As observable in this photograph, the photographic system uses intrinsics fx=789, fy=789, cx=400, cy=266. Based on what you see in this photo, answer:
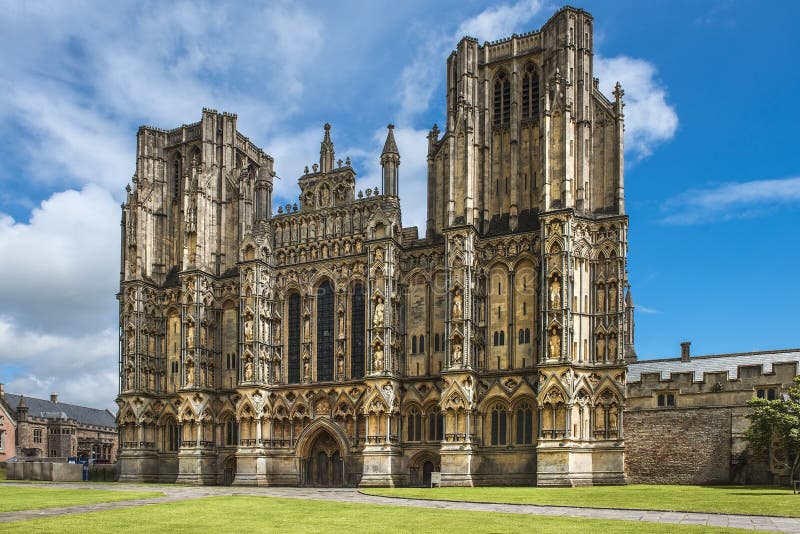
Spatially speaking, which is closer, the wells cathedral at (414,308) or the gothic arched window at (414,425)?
the wells cathedral at (414,308)

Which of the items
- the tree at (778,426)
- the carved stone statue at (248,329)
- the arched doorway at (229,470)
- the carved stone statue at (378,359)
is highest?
the carved stone statue at (248,329)

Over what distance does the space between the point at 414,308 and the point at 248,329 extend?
1370cm

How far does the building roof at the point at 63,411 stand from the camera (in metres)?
114

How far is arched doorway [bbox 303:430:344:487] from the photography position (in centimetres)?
5929

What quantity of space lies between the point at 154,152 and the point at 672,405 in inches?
1993

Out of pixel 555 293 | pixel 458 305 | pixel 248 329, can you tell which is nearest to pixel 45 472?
pixel 248 329

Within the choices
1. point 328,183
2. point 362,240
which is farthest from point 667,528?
point 328,183

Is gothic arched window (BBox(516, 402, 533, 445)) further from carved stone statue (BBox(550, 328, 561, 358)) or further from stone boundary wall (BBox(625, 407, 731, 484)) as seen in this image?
stone boundary wall (BBox(625, 407, 731, 484))

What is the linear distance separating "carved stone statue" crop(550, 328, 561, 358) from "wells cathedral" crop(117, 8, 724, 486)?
0.10 metres

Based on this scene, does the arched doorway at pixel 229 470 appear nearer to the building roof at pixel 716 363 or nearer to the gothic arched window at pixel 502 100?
the building roof at pixel 716 363

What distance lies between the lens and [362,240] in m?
61.1

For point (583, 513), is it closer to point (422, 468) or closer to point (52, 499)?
point (52, 499)

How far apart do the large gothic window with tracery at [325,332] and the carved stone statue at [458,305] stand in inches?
475

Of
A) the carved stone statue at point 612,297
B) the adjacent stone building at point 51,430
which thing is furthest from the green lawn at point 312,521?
the adjacent stone building at point 51,430
